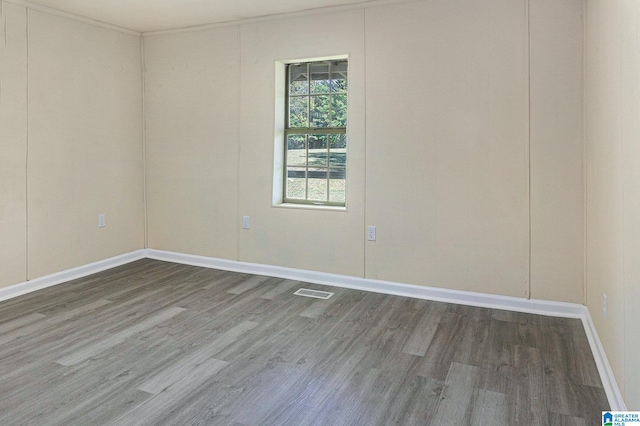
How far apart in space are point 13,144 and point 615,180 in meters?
4.25

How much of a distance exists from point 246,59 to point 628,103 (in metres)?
3.31

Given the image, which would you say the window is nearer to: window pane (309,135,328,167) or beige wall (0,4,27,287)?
window pane (309,135,328,167)

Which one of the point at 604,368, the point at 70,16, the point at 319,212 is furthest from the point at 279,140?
the point at 604,368

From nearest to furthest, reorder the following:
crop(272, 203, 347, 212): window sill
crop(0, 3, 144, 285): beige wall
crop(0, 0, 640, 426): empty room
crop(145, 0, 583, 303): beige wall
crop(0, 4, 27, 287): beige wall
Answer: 1. crop(0, 0, 640, 426): empty room
2. crop(145, 0, 583, 303): beige wall
3. crop(0, 4, 27, 287): beige wall
4. crop(0, 3, 144, 285): beige wall
5. crop(272, 203, 347, 212): window sill

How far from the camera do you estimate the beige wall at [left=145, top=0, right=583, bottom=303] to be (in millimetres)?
3205

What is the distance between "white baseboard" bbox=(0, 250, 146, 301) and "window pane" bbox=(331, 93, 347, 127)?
263 centimetres

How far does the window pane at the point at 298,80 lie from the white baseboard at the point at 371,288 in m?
1.71

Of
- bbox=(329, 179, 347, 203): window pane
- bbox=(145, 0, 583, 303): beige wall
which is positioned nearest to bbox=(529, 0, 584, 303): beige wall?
bbox=(145, 0, 583, 303): beige wall

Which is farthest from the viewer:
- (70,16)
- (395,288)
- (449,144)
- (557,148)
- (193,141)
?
(193,141)

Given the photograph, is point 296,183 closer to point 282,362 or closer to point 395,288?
point 395,288

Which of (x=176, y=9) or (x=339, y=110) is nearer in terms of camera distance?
(x=176, y=9)

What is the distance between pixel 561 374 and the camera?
2367 mm

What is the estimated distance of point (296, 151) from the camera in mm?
4320

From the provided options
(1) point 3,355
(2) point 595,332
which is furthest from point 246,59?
(2) point 595,332
